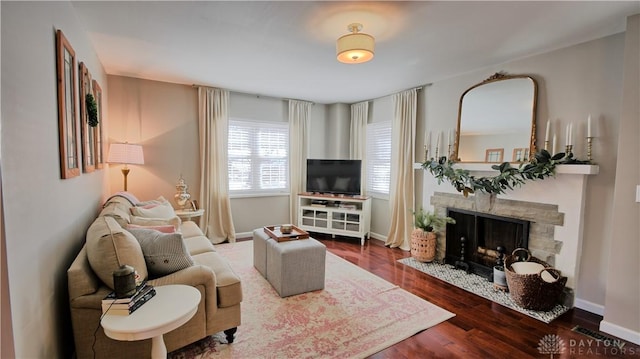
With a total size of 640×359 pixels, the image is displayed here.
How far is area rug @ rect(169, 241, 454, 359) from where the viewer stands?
2.04m

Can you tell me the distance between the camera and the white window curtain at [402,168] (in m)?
4.27

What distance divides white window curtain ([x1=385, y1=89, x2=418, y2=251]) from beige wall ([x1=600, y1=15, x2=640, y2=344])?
7.32 ft

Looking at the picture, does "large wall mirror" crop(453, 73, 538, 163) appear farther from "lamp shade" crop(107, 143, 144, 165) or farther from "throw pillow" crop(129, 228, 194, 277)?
"lamp shade" crop(107, 143, 144, 165)

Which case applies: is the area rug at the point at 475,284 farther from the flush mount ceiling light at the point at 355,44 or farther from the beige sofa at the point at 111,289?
the flush mount ceiling light at the point at 355,44

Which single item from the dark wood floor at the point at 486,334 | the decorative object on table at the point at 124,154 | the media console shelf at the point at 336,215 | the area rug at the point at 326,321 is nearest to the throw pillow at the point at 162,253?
the area rug at the point at 326,321

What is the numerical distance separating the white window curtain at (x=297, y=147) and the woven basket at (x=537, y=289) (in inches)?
137

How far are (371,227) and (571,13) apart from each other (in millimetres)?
3813

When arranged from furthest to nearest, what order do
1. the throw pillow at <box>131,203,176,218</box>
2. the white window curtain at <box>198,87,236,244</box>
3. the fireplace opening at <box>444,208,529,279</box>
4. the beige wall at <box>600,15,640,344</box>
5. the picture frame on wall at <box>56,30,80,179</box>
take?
the white window curtain at <box>198,87,236,244</box>, the fireplace opening at <box>444,208,529,279</box>, the throw pillow at <box>131,203,176,218</box>, the beige wall at <box>600,15,640,344</box>, the picture frame on wall at <box>56,30,80,179</box>

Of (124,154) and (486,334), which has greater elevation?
(124,154)

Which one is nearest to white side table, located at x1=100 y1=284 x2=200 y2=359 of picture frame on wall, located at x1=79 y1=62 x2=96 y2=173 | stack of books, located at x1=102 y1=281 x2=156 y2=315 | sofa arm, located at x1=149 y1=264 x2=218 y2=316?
stack of books, located at x1=102 y1=281 x2=156 y2=315

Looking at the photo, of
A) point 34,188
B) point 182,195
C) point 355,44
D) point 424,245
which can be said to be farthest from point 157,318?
point 424,245

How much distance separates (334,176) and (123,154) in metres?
3.07

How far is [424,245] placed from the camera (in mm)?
3732

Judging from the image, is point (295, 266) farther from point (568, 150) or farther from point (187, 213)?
point (568, 150)
